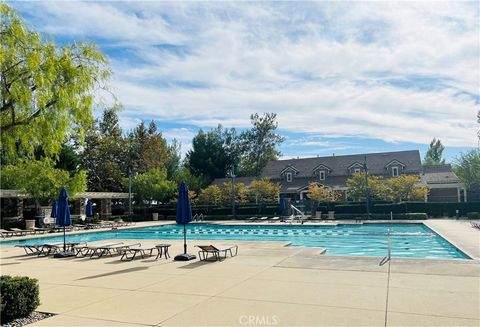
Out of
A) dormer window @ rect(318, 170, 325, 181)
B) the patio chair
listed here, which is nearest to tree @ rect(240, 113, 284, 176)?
dormer window @ rect(318, 170, 325, 181)

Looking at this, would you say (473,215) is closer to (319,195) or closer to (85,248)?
(319,195)

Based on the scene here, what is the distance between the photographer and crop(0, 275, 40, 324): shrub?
279 inches

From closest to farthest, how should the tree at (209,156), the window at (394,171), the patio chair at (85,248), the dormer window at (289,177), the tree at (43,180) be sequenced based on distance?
the patio chair at (85,248) → the tree at (43,180) → the window at (394,171) → the dormer window at (289,177) → the tree at (209,156)

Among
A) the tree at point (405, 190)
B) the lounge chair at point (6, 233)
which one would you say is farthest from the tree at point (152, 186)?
the tree at point (405, 190)

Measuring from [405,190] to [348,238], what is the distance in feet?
53.5

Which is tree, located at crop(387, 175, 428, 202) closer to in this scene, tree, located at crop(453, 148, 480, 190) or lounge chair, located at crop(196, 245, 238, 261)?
tree, located at crop(453, 148, 480, 190)

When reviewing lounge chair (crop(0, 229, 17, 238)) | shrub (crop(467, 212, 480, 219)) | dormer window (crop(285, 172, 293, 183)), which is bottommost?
lounge chair (crop(0, 229, 17, 238))

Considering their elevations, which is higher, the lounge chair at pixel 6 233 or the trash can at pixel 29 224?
the trash can at pixel 29 224

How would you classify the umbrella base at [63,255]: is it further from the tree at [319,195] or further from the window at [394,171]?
the window at [394,171]

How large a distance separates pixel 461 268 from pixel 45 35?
11.2 meters

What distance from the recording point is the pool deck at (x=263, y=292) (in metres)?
6.97

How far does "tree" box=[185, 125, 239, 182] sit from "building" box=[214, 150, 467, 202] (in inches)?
452

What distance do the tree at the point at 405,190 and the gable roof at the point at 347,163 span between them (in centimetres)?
873

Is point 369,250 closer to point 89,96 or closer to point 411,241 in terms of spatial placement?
point 411,241
